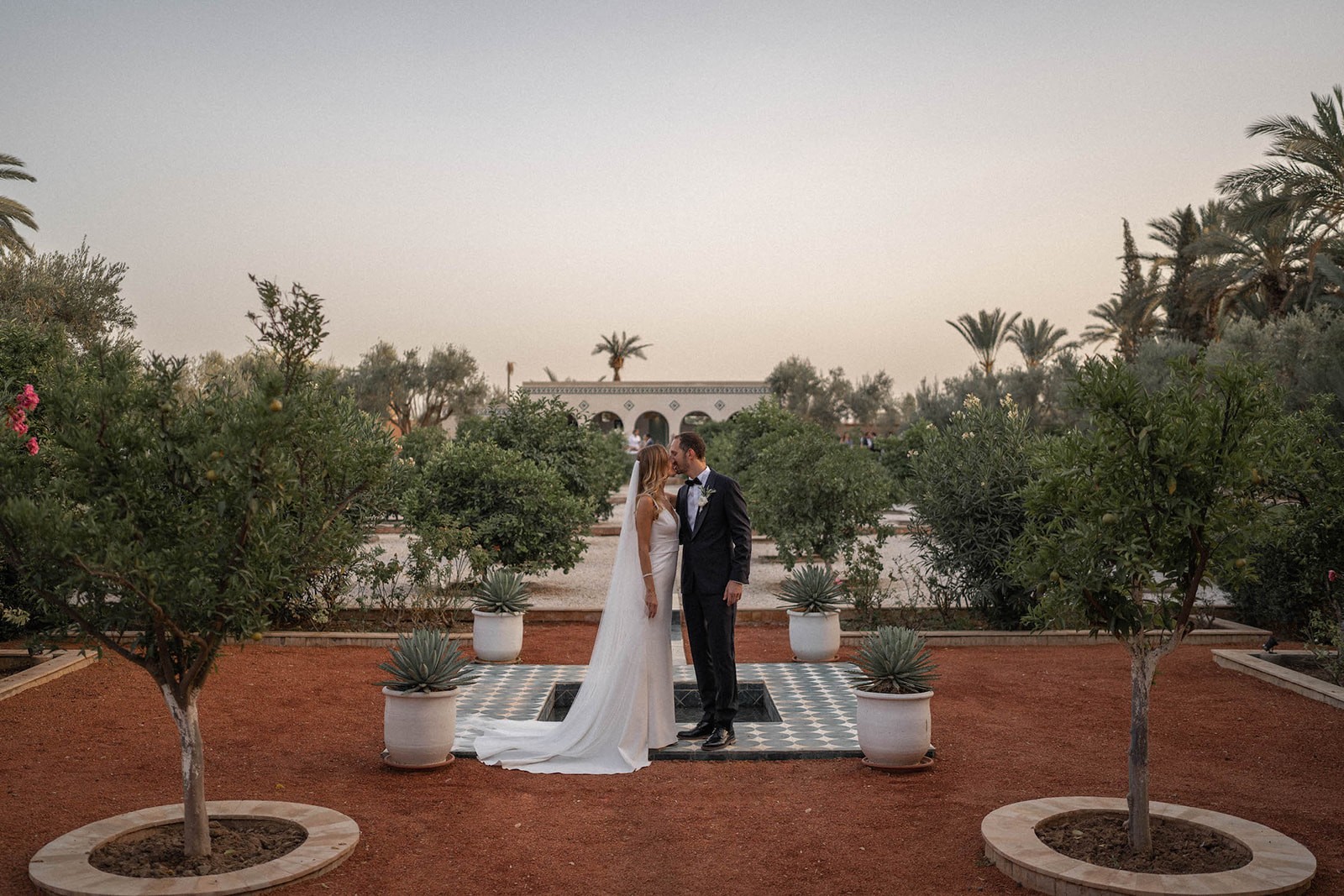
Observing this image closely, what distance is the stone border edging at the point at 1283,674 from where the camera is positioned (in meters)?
7.39

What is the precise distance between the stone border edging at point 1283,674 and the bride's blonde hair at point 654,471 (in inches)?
195

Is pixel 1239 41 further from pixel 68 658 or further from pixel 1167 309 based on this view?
pixel 1167 309

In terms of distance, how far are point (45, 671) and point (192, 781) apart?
478cm

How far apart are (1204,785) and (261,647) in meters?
7.75

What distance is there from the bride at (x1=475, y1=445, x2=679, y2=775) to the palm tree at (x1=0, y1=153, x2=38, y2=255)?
56.2ft

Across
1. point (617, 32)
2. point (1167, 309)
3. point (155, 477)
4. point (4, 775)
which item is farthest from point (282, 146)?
point (1167, 309)

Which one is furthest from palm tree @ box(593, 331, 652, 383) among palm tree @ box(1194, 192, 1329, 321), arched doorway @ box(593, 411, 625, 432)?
palm tree @ box(1194, 192, 1329, 321)

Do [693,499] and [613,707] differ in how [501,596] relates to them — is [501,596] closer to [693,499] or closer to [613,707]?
[613,707]

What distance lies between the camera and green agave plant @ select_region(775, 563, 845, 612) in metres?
9.30

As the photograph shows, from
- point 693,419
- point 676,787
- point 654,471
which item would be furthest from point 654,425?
point 676,787

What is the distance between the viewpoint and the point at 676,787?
5555 mm

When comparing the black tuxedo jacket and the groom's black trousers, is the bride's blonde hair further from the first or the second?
the groom's black trousers

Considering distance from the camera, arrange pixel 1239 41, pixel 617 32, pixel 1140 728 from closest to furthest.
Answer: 1. pixel 1140 728
2. pixel 1239 41
3. pixel 617 32

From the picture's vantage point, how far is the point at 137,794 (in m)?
5.24
